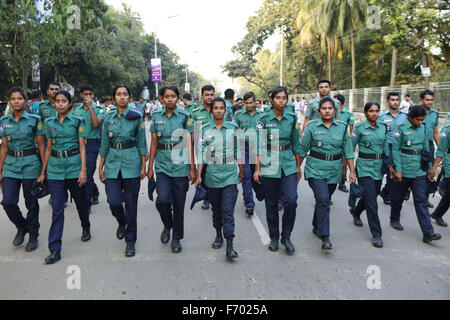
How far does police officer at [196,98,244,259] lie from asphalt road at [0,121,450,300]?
0.55m

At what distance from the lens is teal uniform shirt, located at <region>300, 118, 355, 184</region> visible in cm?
444

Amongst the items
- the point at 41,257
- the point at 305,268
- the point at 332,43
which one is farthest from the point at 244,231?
the point at 332,43

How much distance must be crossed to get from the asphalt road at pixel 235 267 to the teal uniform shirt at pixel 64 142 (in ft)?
2.94

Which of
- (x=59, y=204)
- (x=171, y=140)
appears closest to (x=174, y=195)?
(x=171, y=140)

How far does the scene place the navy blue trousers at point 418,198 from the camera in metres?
4.64

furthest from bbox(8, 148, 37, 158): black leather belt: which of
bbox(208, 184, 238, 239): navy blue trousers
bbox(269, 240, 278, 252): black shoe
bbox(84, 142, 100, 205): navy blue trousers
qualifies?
bbox(269, 240, 278, 252): black shoe

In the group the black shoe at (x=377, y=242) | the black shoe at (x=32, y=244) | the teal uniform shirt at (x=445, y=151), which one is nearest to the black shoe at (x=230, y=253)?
the black shoe at (x=377, y=242)

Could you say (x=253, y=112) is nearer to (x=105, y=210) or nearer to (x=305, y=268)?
(x=105, y=210)

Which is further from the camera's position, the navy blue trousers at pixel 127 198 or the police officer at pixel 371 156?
the police officer at pixel 371 156

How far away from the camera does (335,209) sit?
6141mm

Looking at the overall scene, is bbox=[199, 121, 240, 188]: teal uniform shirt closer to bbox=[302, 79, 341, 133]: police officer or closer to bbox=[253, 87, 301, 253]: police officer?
bbox=[253, 87, 301, 253]: police officer

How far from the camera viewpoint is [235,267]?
3922mm

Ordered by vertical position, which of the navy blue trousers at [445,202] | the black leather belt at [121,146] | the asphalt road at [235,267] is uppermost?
the black leather belt at [121,146]

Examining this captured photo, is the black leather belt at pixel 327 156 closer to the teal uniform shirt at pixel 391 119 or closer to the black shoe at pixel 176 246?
the black shoe at pixel 176 246
